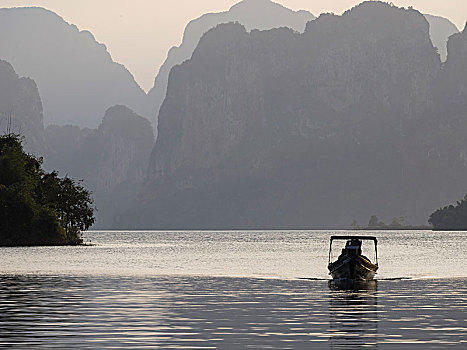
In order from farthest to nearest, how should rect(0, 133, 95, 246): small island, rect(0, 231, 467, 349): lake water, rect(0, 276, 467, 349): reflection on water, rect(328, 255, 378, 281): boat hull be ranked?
rect(0, 133, 95, 246): small island
rect(328, 255, 378, 281): boat hull
rect(0, 231, 467, 349): lake water
rect(0, 276, 467, 349): reflection on water

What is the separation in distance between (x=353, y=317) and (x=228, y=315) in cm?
580

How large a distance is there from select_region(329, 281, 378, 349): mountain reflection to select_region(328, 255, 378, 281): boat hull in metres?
4.09

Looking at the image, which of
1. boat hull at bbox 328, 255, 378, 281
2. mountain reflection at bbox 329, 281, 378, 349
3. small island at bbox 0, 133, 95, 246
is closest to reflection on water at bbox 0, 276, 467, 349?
mountain reflection at bbox 329, 281, 378, 349

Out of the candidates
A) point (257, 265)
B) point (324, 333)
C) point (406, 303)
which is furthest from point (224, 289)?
point (257, 265)

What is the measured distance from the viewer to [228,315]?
178 ft

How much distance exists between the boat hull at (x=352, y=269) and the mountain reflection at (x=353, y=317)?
409 cm

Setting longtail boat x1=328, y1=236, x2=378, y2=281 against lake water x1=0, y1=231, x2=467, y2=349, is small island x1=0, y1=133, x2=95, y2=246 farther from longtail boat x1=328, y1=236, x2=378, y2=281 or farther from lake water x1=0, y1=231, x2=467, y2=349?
longtail boat x1=328, y1=236, x2=378, y2=281

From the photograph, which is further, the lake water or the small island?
the small island

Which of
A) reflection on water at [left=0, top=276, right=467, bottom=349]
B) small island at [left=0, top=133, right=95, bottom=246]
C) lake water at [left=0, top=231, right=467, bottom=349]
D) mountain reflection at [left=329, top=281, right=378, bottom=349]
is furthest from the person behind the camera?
small island at [left=0, top=133, right=95, bottom=246]

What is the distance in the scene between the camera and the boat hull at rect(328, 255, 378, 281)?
8456 centimetres

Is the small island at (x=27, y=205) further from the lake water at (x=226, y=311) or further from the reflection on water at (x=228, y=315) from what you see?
the reflection on water at (x=228, y=315)

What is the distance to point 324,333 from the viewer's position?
45.4 metres

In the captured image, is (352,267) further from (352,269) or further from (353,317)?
(353,317)

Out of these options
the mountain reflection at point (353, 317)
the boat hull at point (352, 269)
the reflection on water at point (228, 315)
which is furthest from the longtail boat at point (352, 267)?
the mountain reflection at point (353, 317)
